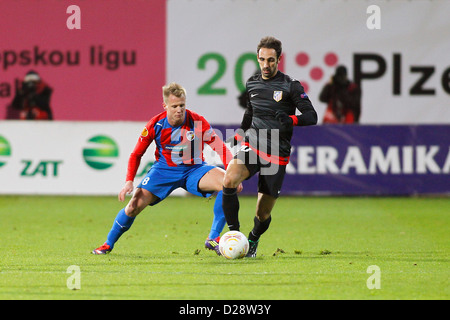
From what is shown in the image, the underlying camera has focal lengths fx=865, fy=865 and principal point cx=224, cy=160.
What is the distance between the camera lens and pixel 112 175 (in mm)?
14453

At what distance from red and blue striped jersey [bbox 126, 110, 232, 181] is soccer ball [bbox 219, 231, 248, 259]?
84 centimetres

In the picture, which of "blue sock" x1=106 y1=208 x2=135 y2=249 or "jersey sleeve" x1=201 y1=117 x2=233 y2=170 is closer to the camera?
"blue sock" x1=106 y1=208 x2=135 y2=249

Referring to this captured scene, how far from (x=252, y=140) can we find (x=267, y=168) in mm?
281

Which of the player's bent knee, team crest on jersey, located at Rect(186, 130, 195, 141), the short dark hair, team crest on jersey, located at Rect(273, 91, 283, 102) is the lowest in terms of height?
the player's bent knee

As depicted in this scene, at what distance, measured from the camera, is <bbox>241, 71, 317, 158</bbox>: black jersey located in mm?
7438

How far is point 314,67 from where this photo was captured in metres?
17.6

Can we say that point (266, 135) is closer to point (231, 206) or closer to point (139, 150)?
point (231, 206)

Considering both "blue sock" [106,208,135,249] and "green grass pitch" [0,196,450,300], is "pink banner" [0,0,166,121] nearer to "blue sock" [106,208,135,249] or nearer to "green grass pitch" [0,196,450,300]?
"green grass pitch" [0,196,450,300]

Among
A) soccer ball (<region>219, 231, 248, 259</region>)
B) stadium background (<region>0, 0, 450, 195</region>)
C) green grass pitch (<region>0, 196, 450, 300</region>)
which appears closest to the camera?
green grass pitch (<region>0, 196, 450, 300</region>)

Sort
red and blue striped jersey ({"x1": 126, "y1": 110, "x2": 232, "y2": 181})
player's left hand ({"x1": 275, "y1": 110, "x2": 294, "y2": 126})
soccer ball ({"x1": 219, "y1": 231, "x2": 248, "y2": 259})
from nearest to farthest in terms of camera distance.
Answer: player's left hand ({"x1": 275, "y1": 110, "x2": 294, "y2": 126})
soccer ball ({"x1": 219, "y1": 231, "x2": 248, "y2": 259})
red and blue striped jersey ({"x1": 126, "y1": 110, "x2": 232, "y2": 181})

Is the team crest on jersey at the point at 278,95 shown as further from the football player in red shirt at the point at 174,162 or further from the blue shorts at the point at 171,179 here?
the blue shorts at the point at 171,179

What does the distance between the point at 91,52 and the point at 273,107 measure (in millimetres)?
10757

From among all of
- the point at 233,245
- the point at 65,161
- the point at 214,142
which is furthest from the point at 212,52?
the point at 233,245

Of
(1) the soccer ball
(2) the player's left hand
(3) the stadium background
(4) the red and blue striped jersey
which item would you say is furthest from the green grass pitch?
(3) the stadium background
